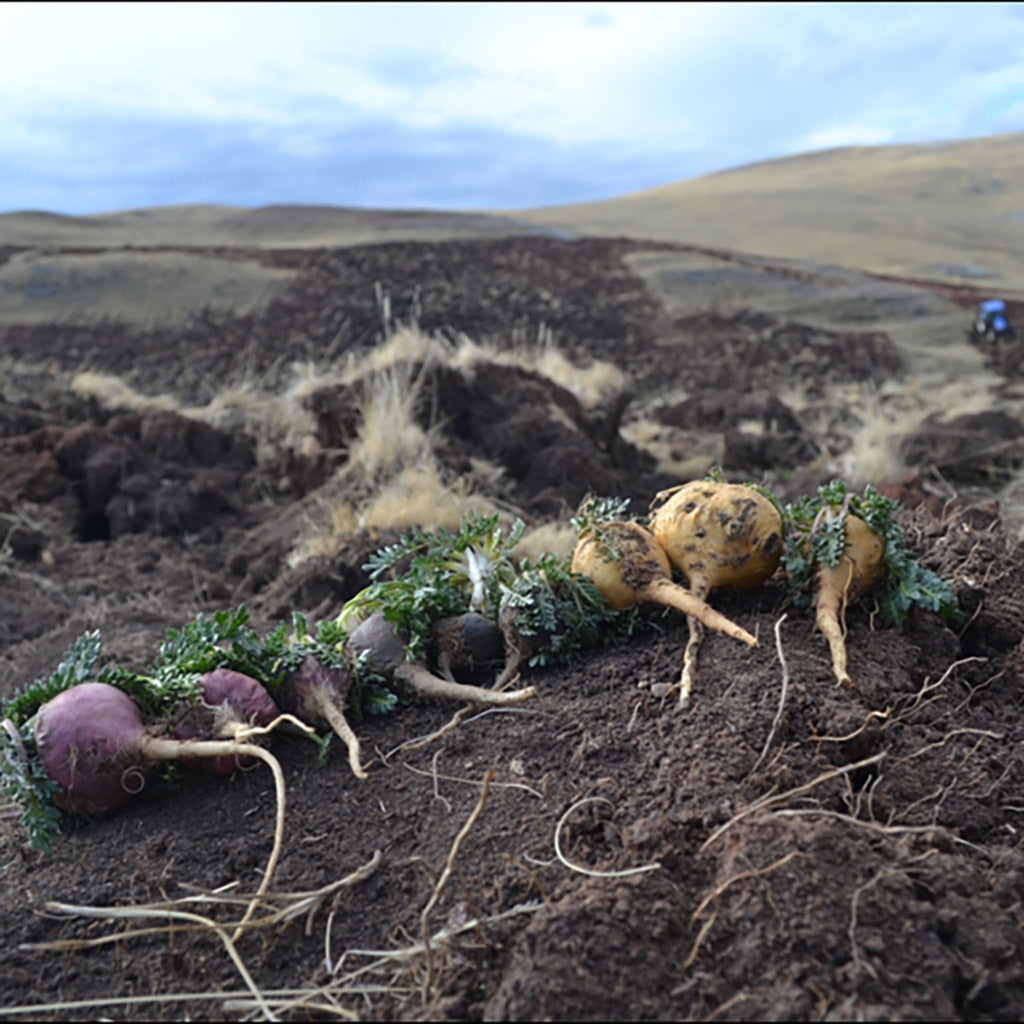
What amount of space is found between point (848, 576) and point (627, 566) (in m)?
0.68

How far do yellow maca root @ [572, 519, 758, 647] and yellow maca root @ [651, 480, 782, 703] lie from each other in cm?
7

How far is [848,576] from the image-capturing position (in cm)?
288

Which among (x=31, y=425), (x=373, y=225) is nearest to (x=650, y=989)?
(x=31, y=425)

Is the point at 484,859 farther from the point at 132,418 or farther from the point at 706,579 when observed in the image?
the point at 132,418

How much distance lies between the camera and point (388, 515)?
227 inches

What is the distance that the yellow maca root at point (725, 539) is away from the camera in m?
2.98

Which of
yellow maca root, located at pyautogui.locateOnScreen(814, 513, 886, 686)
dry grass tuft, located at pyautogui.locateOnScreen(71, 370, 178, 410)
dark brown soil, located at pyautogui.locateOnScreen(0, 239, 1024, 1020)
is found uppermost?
dry grass tuft, located at pyautogui.locateOnScreen(71, 370, 178, 410)

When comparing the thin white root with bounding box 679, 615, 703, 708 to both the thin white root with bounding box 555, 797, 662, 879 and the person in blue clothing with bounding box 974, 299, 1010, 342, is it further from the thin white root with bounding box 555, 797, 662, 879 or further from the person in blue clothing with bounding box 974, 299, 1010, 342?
the person in blue clothing with bounding box 974, 299, 1010, 342

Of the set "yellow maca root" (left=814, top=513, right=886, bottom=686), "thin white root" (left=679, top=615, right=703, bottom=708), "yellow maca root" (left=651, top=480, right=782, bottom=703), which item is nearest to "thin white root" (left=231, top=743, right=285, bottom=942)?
"thin white root" (left=679, top=615, right=703, bottom=708)

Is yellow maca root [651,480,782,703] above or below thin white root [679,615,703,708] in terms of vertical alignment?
above

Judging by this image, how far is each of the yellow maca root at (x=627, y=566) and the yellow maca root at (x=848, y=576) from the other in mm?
316

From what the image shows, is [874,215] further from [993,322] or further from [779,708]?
[779,708]

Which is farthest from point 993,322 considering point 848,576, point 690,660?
point 690,660

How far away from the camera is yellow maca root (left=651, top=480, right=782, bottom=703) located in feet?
9.79
